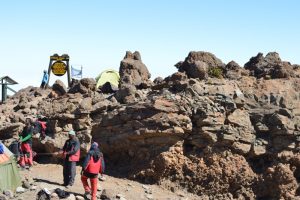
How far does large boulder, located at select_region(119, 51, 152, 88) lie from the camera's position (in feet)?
77.0

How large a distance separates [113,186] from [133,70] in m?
7.90

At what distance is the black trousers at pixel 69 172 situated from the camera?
16.5 metres

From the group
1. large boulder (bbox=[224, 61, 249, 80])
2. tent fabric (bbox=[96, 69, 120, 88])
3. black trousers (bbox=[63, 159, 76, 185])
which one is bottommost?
black trousers (bbox=[63, 159, 76, 185])

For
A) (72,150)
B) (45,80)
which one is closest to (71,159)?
(72,150)

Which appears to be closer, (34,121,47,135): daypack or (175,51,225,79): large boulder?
(34,121,47,135): daypack

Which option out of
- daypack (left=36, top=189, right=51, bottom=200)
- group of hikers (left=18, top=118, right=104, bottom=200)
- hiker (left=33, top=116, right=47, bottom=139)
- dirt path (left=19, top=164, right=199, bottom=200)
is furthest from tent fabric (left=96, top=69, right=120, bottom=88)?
Answer: daypack (left=36, top=189, right=51, bottom=200)

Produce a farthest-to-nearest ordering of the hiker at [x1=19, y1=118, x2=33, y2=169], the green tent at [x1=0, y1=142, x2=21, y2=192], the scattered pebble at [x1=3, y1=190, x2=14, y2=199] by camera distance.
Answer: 1. the hiker at [x1=19, y1=118, x2=33, y2=169]
2. the green tent at [x1=0, y1=142, x2=21, y2=192]
3. the scattered pebble at [x1=3, y1=190, x2=14, y2=199]

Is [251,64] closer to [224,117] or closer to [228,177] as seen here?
[224,117]

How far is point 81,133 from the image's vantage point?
19766mm

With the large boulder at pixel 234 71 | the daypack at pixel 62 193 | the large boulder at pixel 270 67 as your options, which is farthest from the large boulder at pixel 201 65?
the daypack at pixel 62 193

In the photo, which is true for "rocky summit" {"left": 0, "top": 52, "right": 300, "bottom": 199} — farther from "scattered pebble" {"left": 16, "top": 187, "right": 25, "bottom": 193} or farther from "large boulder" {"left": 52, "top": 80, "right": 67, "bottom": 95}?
"scattered pebble" {"left": 16, "top": 187, "right": 25, "bottom": 193}

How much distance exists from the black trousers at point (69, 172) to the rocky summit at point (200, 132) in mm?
2727

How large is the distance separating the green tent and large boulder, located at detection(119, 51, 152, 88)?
7.73 metres

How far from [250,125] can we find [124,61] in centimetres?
758
